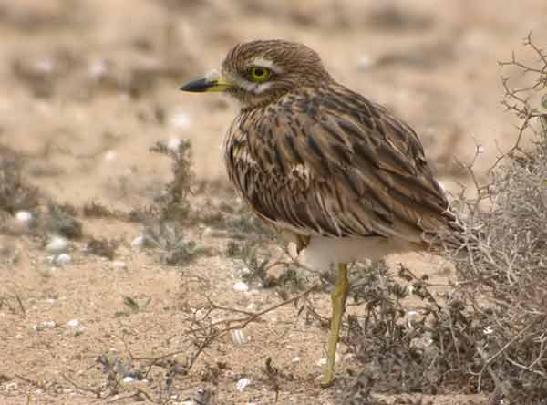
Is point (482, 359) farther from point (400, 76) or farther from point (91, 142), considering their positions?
point (400, 76)

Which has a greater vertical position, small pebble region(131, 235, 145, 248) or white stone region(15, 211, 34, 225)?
white stone region(15, 211, 34, 225)

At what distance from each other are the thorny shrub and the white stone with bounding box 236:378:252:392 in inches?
16.0

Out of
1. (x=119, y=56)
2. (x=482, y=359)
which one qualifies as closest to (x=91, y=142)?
(x=119, y=56)

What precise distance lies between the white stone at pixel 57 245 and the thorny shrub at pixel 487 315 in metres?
1.92

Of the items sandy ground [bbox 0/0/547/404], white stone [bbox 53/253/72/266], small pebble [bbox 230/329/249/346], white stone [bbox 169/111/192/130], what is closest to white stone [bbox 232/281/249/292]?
sandy ground [bbox 0/0/547/404]

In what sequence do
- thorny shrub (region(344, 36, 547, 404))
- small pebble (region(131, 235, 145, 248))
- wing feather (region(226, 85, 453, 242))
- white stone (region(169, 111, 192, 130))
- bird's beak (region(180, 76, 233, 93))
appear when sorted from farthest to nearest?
white stone (region(169, 111, 192, 130)) → small pebble (region(131, 235, 145, 248)) → bird's beak (region(180, 76, 233, 93)) → wing feather (region(226, 85, 453, 242)) → thorny shrub (region(344, 36, 547, 404))

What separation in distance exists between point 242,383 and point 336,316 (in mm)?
409

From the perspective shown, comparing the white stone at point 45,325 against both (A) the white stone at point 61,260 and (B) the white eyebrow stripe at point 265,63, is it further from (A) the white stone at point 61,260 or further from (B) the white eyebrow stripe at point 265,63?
(B) the white eyebrow stripe at point 265,63

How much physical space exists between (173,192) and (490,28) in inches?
175

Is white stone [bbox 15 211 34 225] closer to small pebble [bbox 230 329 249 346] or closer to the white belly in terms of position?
small pebble [bbox 230 329 249 346]

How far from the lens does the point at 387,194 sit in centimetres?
488

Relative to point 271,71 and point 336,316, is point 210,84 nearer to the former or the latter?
point 271,71

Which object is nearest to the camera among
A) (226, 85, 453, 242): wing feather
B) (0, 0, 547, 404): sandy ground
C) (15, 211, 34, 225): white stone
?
(226, 85, 453, 242): wing feather

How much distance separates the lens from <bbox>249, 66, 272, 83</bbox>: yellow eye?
551 cm
